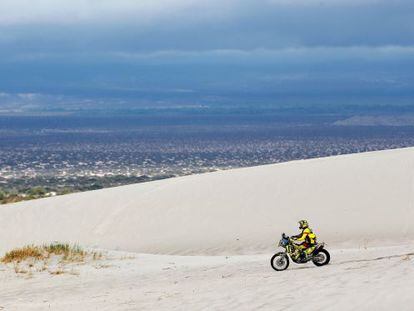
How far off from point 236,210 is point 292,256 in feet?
29.8

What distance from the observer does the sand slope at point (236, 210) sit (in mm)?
20625

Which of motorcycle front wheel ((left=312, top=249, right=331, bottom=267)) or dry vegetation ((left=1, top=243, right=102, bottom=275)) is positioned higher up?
dry vegetation ((left=1, top=243, right=102, bottom=275))

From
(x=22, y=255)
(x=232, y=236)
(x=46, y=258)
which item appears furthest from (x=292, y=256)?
(x=232, y=236)

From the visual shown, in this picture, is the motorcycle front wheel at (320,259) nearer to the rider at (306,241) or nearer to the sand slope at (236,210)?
the rider at (306,241)

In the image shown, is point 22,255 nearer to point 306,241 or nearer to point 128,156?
point 306,241

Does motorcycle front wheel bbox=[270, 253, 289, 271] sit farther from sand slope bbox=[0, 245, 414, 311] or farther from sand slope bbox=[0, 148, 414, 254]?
sand slope bbox=[0, 148, 414, 254]

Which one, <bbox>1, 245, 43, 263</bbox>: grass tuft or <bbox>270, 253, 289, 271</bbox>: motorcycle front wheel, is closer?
<bbox>270, 253, 289, 271</bbox>: motorcycle front wheel

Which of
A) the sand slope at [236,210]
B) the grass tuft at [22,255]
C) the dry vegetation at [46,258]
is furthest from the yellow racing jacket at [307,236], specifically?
the sand slope at [236,210]

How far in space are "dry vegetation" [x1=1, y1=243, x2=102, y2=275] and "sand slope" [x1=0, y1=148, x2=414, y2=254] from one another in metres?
3.20

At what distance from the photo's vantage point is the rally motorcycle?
547 inches

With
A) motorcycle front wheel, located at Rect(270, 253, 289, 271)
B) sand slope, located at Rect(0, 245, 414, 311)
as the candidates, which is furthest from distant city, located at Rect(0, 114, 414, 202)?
motorcycle front wheel, located at Rect(270, 253, 289, 271)

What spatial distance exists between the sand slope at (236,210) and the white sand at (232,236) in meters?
0.03

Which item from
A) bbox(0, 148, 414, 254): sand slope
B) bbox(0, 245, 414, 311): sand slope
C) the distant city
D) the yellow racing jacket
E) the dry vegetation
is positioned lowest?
bbox(0, 245, 414, 311): sand slope

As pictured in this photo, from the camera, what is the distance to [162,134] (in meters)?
118
